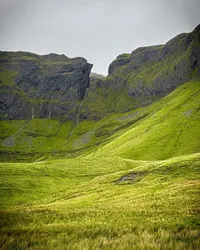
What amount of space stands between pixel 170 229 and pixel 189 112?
163 m

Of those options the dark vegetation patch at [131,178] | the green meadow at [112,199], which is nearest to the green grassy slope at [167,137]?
the green meadow at [112,199]

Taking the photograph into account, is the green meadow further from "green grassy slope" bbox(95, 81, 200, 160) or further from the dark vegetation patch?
"green grassy slope" bbox(95, 81, 200, 160)

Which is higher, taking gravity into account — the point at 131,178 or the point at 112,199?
the point at 112,199

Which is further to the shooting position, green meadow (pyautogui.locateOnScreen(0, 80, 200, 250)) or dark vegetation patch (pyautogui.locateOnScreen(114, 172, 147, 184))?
dark vegetation patch (pyautogui.locateOnScreen(114, 172, 147, 184))

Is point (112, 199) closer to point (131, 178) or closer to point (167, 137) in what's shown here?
point (131, 178)

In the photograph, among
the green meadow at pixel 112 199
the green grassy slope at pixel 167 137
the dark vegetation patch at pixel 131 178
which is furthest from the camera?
the green grassy slope at pixel 167 137

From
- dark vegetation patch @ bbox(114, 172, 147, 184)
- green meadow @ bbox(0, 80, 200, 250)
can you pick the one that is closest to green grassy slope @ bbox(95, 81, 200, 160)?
green meadow @ bbox(0, 80, 200, 250)

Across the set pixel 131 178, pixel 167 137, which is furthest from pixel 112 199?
pixel 167 137

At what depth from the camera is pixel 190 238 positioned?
1227 centimetres

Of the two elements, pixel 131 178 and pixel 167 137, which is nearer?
pixel 131 178

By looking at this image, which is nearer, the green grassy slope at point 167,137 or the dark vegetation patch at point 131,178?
the dark vegetation patch at point 131,178

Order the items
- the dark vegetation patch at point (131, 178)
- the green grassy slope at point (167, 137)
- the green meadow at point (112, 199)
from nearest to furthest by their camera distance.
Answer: the green meadow at point (112, 199)
the dark vegetation patch at point (131, 178)
the green grassy slope at point (167, 137)

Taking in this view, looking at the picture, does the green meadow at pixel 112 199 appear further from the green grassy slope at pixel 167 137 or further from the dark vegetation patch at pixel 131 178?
the green grassy slope at pixel 167 137

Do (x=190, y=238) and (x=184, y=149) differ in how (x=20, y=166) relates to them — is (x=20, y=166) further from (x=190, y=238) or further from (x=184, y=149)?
(x=184, y=149)
